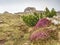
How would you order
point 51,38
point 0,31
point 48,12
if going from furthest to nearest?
1. point 48,12
2. point 0,31
3. point 51,38

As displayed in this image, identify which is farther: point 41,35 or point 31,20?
point 31,20

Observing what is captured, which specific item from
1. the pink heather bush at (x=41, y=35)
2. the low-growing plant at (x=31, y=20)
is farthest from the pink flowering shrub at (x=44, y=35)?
the low-growing plant at (x=31, y=20)

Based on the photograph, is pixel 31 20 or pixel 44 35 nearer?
pixel 44 35

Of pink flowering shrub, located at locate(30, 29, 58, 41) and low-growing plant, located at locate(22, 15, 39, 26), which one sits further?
low-growing plant, located at locate(22, 15, 39, 26)

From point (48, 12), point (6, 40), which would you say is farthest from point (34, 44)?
point (48, 12)

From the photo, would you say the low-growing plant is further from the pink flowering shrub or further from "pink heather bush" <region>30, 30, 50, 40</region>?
"pink heather bush" <region>30, 30, 50, 40</region>

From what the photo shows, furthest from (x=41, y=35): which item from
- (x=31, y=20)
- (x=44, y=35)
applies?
(x=31, y=20)

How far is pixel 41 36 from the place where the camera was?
1527cm

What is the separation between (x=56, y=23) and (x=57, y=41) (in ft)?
17.5

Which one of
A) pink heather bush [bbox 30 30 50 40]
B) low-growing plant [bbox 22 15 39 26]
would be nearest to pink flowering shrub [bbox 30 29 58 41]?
pink heather bush [bbox 30 30 50 40]

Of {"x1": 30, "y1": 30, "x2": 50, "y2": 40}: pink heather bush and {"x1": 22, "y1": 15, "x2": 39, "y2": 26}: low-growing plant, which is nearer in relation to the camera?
{"x1": 30, "y1": 30, "x2": 50, "y2": 40}: pink heather bush

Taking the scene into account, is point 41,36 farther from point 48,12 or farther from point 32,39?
point 48,12

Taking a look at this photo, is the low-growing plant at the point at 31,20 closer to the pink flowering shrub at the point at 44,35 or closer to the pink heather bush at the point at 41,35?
the pink flowering shrub at the point at 44,35

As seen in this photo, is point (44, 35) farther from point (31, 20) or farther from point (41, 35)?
point (31, 20)
